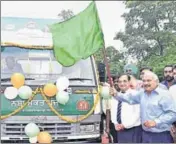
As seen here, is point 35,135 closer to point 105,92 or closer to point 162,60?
point 105,92

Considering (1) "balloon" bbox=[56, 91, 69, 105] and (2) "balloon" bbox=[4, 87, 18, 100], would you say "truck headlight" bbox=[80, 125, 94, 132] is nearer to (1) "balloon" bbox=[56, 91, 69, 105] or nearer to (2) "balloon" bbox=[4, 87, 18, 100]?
(1) "balloon" bbox=[56, 91, 69, 105]

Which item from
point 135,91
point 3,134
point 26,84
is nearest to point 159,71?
point 135,91

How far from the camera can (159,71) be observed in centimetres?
672

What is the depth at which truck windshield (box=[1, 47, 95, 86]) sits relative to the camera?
6.22m

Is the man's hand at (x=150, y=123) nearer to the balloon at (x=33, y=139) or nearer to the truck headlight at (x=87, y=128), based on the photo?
the truck headlight at (x=87, y=128)

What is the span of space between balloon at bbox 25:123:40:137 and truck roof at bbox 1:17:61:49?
53.5 inches

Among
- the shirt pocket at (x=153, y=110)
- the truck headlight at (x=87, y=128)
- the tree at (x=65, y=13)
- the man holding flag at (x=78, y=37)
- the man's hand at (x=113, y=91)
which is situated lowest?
the truck headlight at (x=87, y=128)

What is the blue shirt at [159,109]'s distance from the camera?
4.98 meters

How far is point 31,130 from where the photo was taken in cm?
572

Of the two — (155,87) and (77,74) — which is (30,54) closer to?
(77,74)

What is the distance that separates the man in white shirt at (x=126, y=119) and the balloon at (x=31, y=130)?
1.09 meters

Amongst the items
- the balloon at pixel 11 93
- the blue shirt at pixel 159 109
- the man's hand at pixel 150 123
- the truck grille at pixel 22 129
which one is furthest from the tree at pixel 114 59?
the man's hand at pixel 150 123

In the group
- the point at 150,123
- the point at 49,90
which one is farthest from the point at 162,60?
the point at 150,123

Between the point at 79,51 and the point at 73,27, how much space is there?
36 centimetres
